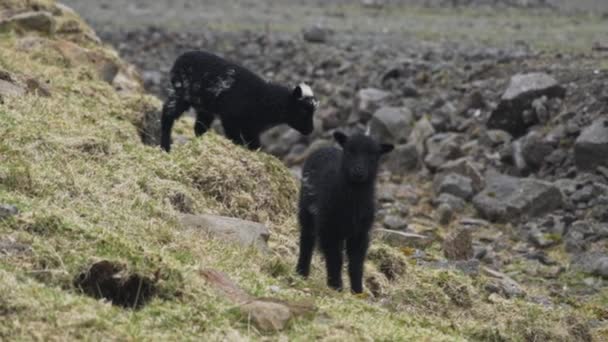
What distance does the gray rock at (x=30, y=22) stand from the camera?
→ 1720cm

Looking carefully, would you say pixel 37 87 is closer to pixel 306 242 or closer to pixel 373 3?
pixel 306 242

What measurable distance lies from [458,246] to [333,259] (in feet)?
13.2

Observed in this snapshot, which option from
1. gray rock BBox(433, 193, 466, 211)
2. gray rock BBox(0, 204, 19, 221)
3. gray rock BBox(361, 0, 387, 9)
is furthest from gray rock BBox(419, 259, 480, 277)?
gray rock BBox(361, 0, 387, 9)

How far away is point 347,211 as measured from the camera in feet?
34.0

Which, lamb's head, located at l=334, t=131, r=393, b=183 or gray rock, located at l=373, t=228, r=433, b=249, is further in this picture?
gray rock, located at l=373, t=228, r=433, b=249

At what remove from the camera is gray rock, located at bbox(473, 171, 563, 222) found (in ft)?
58.1

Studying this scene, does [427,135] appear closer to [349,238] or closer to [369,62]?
[369,62]

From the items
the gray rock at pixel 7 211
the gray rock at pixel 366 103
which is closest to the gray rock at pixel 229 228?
the gray rock at pixel 7 211

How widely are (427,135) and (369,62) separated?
18.5ft

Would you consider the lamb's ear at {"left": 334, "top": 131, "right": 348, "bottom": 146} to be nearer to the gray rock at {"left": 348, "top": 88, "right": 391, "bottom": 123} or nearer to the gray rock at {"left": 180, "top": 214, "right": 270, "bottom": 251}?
the gray rock at {"left": 180, "top": 214, "right": 270, "bottom": 251}

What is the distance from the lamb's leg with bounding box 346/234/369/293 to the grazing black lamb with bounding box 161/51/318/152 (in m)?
4.11

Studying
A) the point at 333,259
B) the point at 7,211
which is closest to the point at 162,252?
the point at 7,211

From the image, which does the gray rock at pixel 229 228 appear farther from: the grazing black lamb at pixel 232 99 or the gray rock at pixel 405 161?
the gray rock at pixel 405 161

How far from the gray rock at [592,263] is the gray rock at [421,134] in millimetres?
6405
